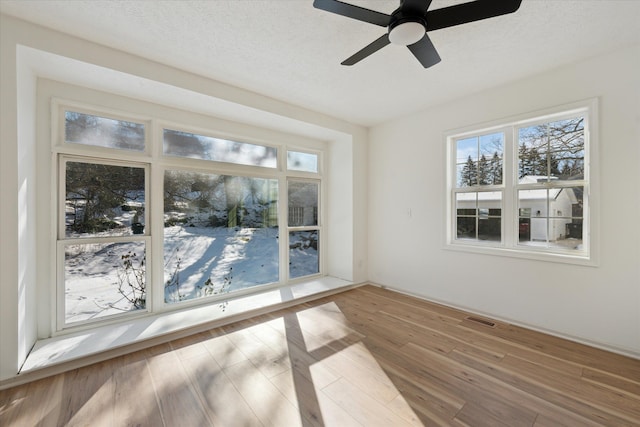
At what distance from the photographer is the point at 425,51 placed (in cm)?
193

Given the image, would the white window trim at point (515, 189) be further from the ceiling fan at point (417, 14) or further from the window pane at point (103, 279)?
the window pane at point (103, 279)

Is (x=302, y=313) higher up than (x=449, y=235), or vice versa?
(x=449, y=235)

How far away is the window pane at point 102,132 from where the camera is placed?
8.52 ft

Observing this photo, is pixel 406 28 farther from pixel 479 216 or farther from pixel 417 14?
pixel 479 216

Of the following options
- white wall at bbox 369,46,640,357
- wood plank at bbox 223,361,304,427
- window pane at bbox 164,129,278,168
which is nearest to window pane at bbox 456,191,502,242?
white wall at bbox 369,46,640,357

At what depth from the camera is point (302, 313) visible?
3.31 metres

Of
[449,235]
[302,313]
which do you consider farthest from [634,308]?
[302,313]

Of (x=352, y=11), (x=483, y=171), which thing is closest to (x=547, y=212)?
(x=483, y=171)

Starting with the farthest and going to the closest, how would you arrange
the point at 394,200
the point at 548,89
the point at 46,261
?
the point at 394,200 < the point at 548,89 < the point at 46,261

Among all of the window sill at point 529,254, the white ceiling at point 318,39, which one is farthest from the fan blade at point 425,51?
the window sill at point 529,254

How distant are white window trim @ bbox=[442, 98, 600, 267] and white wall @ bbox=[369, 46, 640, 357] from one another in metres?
0.05

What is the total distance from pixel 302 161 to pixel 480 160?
2.62 metres

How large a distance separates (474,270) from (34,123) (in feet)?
16.1

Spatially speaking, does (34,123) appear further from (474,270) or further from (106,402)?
(474,270)
